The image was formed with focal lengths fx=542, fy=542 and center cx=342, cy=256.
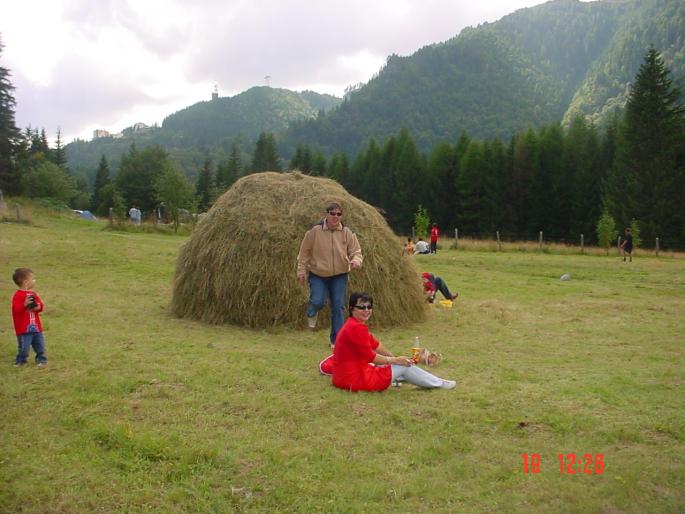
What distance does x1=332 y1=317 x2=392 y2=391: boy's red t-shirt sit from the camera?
18.0 feet

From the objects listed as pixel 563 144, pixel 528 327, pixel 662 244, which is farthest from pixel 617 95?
pixel 528 327

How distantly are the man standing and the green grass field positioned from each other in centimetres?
73

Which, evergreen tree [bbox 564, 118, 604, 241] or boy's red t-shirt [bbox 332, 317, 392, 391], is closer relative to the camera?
boy's red t-shirt [bbox 332, 317, 392, 391]

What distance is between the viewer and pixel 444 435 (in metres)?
4.52

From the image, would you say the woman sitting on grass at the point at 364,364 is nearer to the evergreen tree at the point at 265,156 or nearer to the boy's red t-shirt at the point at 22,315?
the boy's red t-shirt at the point at 22,315

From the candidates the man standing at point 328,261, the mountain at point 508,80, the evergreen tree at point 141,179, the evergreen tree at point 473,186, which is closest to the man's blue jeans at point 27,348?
the man standing at point 328,261

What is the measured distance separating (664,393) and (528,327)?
4.04 m

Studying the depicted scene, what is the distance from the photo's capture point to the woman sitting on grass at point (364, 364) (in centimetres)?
553

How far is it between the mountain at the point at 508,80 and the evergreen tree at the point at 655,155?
220ft

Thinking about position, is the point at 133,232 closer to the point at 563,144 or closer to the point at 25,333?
the point at 25,333

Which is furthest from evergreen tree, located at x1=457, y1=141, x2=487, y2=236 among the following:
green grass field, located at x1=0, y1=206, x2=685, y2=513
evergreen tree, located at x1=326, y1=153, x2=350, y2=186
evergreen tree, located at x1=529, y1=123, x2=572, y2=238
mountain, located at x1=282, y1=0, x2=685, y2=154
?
mountain, located at x1=282, y1=0, x2=685, y2=154

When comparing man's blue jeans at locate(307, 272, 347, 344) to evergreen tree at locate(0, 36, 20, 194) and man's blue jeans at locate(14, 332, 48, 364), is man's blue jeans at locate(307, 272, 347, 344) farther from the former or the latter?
evergreen tree at locate(0, 36, 20, 194)

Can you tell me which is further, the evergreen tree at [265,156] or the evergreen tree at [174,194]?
the evergreen tree at [265,156]
